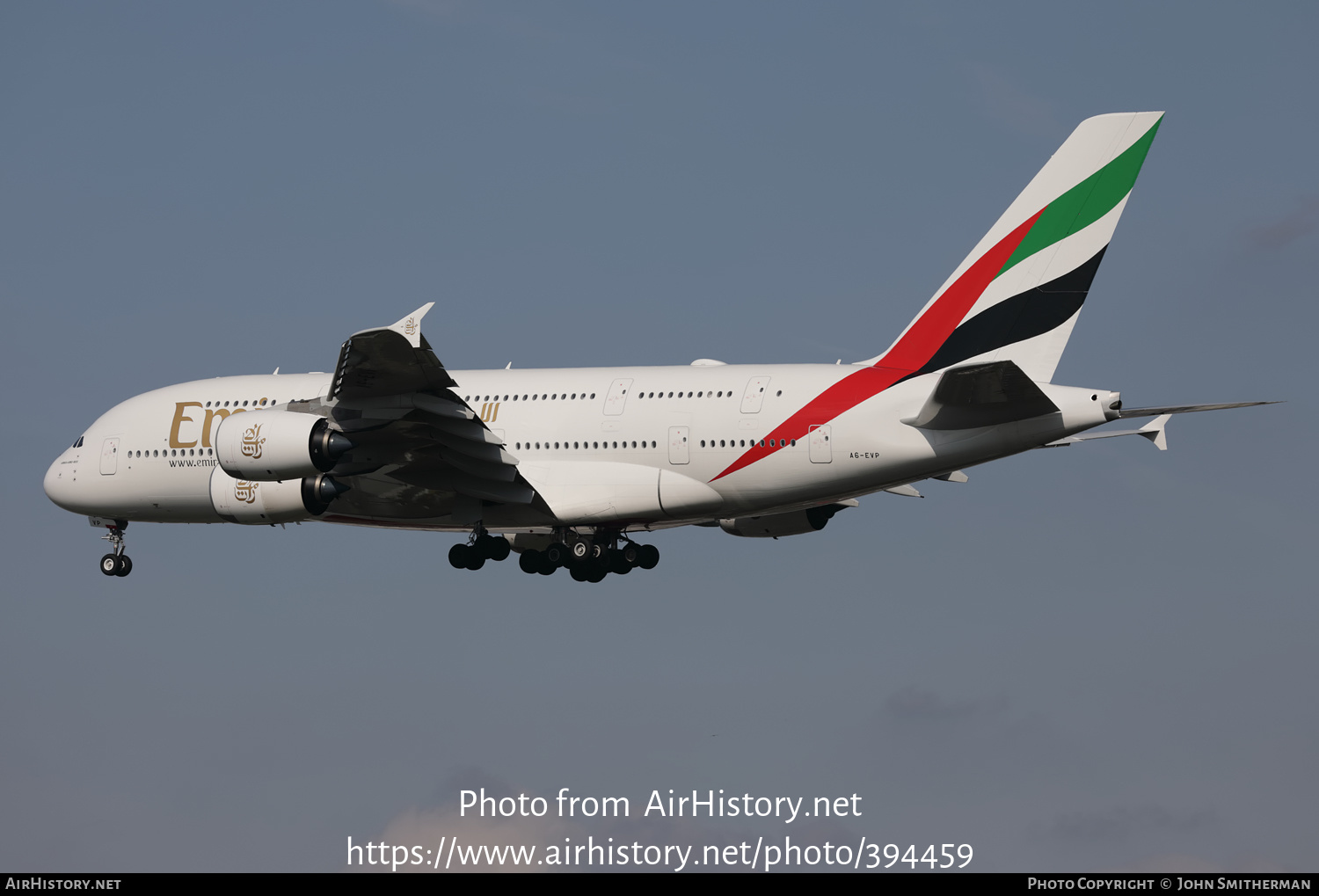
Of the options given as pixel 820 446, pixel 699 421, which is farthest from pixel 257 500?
pixel 820 446

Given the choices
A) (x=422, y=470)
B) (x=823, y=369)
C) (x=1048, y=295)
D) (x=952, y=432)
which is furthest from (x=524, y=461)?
(x=1048, y=295)

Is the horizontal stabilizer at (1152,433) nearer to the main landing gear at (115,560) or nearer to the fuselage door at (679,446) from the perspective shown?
the fuselage door at (679,446)

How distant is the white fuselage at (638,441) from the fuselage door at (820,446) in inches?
1.0

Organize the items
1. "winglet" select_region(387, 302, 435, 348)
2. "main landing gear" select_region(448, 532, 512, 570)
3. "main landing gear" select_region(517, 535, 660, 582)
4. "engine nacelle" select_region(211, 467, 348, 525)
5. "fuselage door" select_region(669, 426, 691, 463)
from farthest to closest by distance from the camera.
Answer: "main landing gear" select_region(448, 532, 512, 570), "main landing gear" select_region(517, 535, 660, 582), "engine nacelle" select_region(211, 467, 348, 525), "fuselage door" select_region(669, 426, 691, 463), "winglet" select_region(387, 302, 435, 348)

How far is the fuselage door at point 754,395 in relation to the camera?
31.2 metres

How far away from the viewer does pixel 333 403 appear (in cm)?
3038

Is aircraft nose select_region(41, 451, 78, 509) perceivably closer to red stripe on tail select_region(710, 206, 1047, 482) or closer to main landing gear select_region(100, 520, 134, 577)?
main landing gear select_region(100, 520, 134, 577)

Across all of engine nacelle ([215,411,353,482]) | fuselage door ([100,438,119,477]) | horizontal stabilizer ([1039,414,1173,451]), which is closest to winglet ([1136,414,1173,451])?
horizontal stabilizer ([1039,414,1173,451])

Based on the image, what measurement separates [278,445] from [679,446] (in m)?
7.90

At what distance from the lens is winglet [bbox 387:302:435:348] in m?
28.0

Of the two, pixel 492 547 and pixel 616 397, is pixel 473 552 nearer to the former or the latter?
pixel 492 547

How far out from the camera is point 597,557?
34594 mm

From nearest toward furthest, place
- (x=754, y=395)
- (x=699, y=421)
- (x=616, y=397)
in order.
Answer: (x=754, y=395) → (x=699, y=421) → (x=616, y=397)

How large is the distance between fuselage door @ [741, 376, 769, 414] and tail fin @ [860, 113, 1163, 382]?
2414 millimetres
